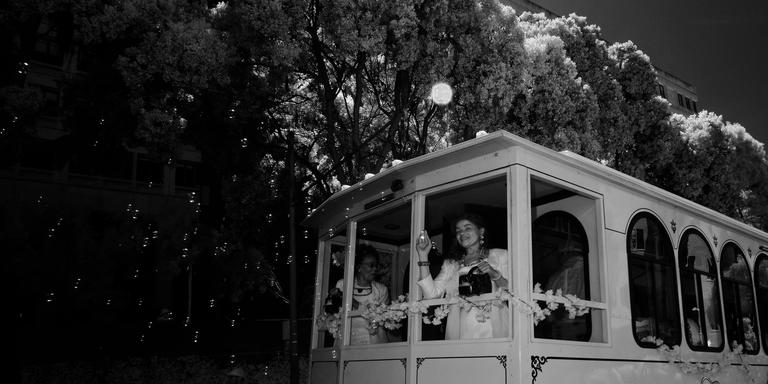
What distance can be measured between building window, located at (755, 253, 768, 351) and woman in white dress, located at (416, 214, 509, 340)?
4.08 metres

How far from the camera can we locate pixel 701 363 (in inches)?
245

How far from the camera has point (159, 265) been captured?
73.9ft

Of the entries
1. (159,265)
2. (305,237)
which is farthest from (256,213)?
(159,265)

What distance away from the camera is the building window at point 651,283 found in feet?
18.6

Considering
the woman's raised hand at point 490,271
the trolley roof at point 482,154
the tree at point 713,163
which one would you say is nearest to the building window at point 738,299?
the trolley roof at point 482,154

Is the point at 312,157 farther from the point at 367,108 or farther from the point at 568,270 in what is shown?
the point at 568,270

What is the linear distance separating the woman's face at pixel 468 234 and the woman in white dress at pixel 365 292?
1497 millimetres

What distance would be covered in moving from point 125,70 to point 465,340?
8674mm

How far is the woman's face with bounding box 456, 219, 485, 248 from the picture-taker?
19.1ft

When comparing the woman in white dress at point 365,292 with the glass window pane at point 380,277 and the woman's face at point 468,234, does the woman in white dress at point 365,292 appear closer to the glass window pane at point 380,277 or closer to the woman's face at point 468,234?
the glass window pane at point 380,277

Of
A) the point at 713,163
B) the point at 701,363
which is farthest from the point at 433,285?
the point at 713,163

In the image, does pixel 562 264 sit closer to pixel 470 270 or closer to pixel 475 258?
Answer: pixel 475 258

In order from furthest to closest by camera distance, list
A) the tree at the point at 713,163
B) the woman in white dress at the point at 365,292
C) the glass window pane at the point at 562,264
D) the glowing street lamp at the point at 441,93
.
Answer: the tree at the point at 713,163
the glowing street lamp at the point at 441,93
the woman in white dress at the point at 365,292
the glass window pane at the point at 562,264

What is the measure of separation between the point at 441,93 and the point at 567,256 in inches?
370
